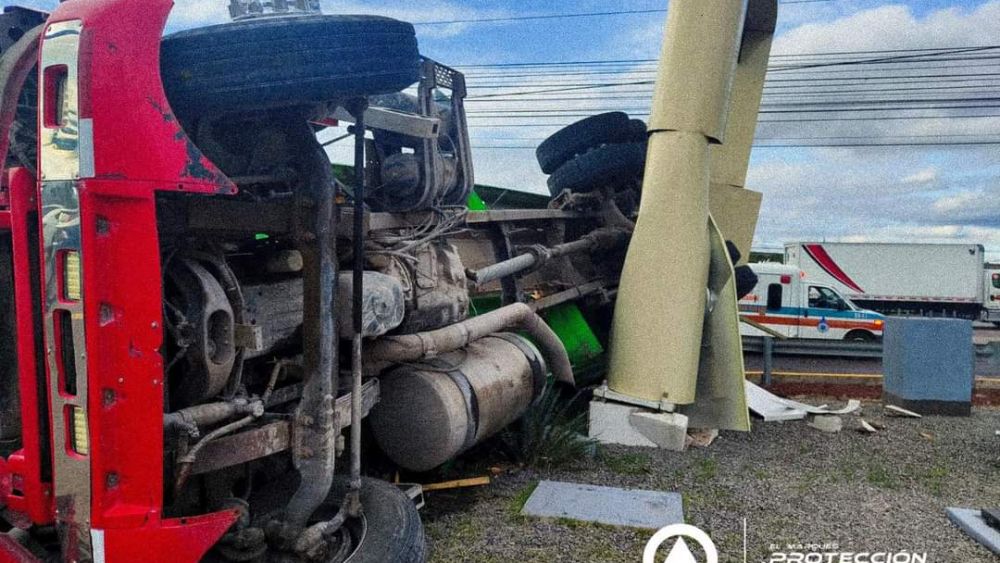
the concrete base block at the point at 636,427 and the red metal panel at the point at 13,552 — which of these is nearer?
the red metal panel at the point at 13,552

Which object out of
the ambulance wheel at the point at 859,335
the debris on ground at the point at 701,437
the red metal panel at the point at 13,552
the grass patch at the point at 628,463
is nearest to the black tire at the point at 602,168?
the debris on ground at the point at 701,437

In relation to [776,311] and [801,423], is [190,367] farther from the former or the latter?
[776,311]

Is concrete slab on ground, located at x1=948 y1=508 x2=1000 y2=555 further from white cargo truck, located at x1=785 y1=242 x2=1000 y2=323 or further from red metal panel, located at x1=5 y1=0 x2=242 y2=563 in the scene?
white cargo truck, located at x1=785 y1=242 x2=1000 y2=323

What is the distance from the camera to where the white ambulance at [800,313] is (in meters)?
16.7

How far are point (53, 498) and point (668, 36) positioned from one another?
17.1 ft

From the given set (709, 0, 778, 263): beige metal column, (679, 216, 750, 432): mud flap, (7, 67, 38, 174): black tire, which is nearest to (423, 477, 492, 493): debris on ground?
(679, 216, 750, 432): mud flap

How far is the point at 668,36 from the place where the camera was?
617 centimetres

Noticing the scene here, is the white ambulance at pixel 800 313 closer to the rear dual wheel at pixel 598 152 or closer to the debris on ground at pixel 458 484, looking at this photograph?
the rear dual wheel at pixel 598 152

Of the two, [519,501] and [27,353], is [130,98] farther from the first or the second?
[519,501]

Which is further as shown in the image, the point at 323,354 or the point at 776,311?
the point at 776,311

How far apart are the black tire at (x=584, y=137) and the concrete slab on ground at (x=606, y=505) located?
3573mm

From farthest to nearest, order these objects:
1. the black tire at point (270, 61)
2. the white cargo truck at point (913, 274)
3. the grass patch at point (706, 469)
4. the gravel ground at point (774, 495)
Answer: the white cargo truck at point (913, 274) → the grass patch at point (706, 469) → the gravel ground at point (774, 495) → the black tire at point (270, 61)

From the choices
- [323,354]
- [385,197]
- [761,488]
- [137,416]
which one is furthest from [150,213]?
[761,488]

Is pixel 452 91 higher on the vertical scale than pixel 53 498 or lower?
higher
